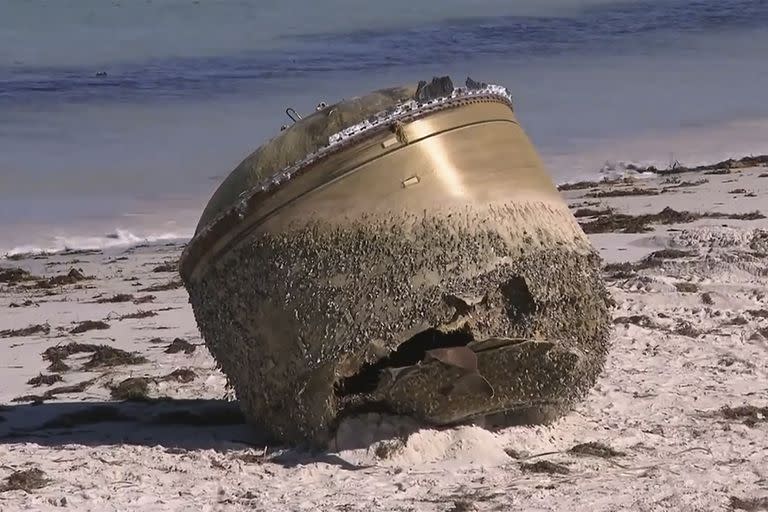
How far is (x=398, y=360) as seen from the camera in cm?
492

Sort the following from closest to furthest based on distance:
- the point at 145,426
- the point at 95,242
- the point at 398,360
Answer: the point at 398,360
the point at 145,426
the point at 95,242

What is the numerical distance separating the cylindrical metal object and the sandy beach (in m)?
0.21

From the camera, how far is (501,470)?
15.5 ft

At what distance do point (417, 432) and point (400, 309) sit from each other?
0.52 m

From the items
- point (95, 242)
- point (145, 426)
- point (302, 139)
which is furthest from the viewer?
point (95, 242)

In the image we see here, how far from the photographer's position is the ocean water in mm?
13688

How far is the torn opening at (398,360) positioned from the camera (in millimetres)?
4855

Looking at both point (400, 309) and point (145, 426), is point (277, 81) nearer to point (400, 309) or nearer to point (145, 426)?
point (145, 426)

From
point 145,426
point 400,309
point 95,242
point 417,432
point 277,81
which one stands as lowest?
point 417,432

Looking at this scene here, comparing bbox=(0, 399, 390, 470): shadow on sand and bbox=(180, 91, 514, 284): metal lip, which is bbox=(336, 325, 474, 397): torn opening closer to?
bbox=(0, 399, 390, 470): shadow on sand

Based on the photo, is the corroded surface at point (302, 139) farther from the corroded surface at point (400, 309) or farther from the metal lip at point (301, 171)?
the corroded surface at point (400, 309)

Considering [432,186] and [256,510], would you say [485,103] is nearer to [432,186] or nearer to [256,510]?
[432,186]

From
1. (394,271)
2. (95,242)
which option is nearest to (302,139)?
(394,271)

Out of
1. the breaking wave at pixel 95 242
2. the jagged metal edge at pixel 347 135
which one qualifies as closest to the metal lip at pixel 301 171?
the jagged metal edge at pixel 347 135
